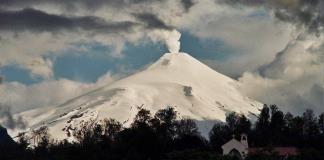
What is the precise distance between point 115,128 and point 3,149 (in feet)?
72.6

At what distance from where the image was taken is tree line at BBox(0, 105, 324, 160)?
11666 cm

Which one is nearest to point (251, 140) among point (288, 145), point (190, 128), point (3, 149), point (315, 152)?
point (288, 145)

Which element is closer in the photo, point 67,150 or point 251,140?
point 67,150

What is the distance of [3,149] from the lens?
139625mm

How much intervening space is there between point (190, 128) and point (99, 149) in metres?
27.0

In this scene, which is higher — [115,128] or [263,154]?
[115,128]

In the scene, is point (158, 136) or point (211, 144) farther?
point (211, 144)

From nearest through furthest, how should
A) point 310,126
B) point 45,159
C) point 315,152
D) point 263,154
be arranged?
point 263,154 < point 315,152 < point 45,159 < point 310,126

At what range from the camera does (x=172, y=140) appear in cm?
12825

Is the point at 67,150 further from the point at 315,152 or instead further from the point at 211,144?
the point at 315,152

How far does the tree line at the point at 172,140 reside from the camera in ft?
383

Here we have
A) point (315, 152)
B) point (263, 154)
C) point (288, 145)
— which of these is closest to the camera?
point (263, 154)

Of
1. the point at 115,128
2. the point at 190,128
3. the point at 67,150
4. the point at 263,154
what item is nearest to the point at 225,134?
the point at 190,128

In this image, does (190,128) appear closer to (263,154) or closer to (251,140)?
(251,140)
